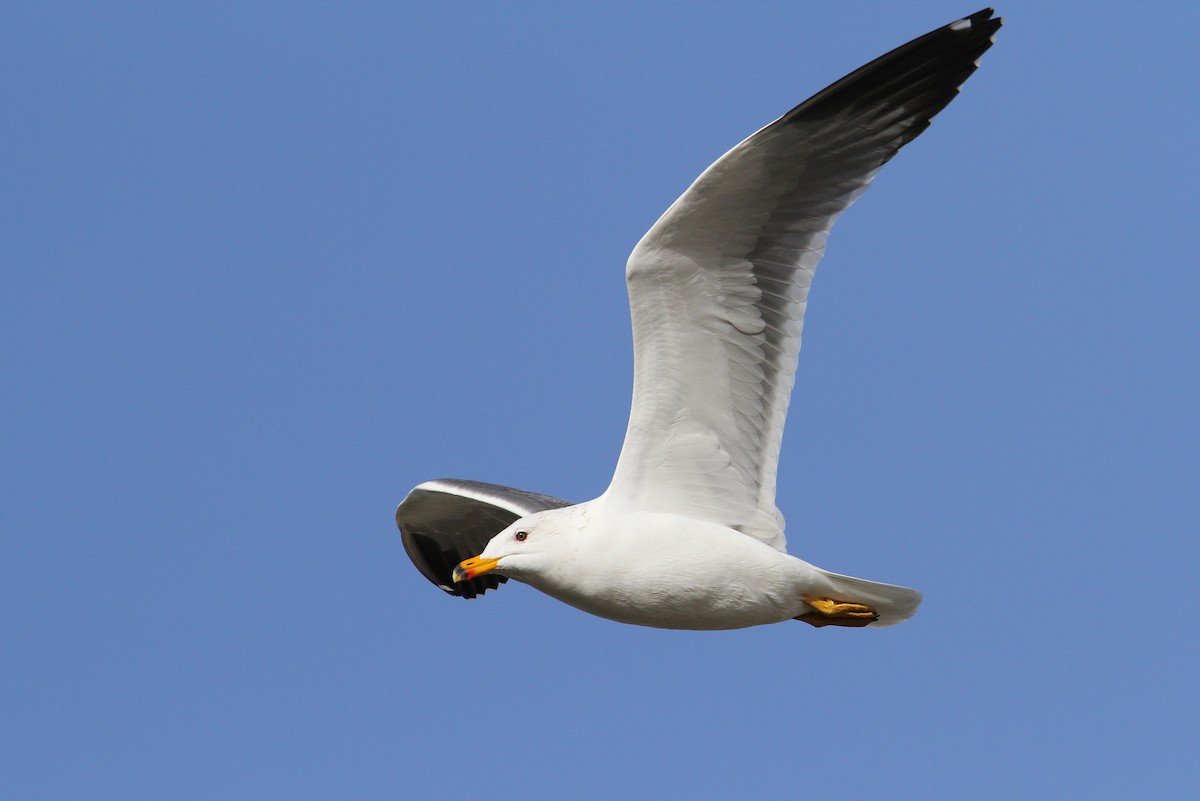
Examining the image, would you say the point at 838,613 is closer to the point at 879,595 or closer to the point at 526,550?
the point at 879,595

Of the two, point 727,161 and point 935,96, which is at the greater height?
point 935,96

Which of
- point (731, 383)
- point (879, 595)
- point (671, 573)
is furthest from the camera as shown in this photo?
point (879, 595)

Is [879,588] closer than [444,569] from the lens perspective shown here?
Yes

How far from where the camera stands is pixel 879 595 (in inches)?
383

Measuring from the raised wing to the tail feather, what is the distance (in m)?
0.49

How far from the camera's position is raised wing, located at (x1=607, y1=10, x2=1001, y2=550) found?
8.89m

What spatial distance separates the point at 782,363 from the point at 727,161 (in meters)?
1.50

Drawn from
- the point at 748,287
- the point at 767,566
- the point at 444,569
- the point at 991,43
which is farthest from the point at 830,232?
the point at 444,569

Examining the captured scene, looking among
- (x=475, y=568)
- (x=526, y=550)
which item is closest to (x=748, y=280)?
(x=526, y=550)

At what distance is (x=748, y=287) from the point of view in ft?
30.5

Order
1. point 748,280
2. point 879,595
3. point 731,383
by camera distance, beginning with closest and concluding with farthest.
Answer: point 748,280 < point 731,383 < point 879,595

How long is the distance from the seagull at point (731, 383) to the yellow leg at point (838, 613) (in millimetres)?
12

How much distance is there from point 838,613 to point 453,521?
4270 mm

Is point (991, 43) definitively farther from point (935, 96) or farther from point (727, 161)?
point (727, 161)
